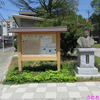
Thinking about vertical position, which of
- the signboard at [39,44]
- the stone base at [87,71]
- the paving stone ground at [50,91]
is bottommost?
the paving stone ground at [50,91]

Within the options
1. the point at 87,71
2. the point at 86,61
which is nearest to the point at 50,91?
the point at 87,71

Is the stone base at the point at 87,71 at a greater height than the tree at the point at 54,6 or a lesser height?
lesser

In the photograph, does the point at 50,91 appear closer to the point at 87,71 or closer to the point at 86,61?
the point at 87,71

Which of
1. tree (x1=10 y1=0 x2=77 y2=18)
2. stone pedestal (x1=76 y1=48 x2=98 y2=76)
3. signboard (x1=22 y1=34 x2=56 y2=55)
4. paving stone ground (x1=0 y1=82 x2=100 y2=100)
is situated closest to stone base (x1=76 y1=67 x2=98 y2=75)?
stone pedestal (x1=76 y1=48 x2=98 y2=76)

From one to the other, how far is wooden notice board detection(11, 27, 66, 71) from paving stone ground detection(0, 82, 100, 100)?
168 centimetres

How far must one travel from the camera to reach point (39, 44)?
7.56 meters

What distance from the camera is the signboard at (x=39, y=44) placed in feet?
24.7

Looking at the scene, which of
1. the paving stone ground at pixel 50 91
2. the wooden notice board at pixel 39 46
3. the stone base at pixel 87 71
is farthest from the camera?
the wooden notice board at pixel 39 46

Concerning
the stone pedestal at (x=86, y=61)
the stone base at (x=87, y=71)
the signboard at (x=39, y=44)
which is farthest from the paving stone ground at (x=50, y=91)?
the signboard at (x=39, y=44)

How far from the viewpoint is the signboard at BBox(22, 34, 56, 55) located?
7516 millimetres

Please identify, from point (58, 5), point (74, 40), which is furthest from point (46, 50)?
point (58, 5)

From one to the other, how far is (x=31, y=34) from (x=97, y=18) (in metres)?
39.6

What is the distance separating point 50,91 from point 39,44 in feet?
8.91

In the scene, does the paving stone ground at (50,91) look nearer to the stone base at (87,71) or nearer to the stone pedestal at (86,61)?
the stone base at (87,71)
